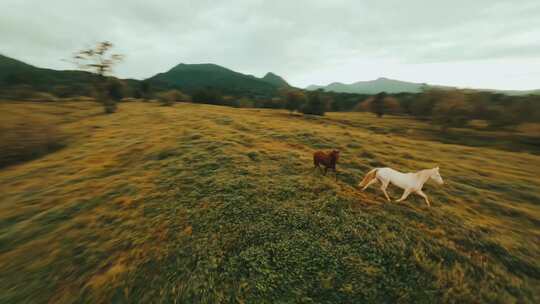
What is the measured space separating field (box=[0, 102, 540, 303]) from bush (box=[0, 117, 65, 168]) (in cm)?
502

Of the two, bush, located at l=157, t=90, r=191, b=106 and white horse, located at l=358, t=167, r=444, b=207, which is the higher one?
bush, located at l=157, t=90, r=191, b=106

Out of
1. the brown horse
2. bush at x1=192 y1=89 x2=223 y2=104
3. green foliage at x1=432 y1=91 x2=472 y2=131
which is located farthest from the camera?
bush at x1=192 y1=89 x2=223 y2=104

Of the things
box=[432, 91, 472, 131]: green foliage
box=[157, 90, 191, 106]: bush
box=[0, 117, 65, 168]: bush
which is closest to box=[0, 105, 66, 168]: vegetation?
box=[0, 117, 65, 168]: bush

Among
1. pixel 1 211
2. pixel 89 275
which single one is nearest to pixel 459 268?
pixel 89 275

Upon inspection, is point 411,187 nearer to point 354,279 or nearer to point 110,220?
point 354,279

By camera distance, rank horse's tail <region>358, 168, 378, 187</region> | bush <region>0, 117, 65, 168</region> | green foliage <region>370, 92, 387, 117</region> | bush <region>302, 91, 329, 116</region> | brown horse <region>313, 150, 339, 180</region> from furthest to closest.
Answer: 1. bush <region>302, 91, 329, 116</region>
2. green foliage <region>370, 92, 387, 117</region>
3. bush <region>0, 117, 65, 168</region>
4. brown horse <region>313, 150, 339, 180</region>
5. horse's tail <region>358, 168, 378, 187</region>

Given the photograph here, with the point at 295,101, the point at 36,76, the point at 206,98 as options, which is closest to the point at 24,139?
the point at 295,101

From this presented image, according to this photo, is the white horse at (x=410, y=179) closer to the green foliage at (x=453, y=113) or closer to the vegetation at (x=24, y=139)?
the vegetation at (x=24, y=139)

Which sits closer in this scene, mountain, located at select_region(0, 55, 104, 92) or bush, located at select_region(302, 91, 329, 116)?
bush, located at select_region(302, 91, 329, 116)

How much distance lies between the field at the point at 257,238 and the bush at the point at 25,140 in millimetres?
5016

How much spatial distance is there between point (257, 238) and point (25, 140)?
23.6 meters

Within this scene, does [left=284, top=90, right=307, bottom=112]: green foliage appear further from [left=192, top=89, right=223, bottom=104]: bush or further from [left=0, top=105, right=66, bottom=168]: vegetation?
[left=0, top=105, right=66, bottom=168]: vegetation

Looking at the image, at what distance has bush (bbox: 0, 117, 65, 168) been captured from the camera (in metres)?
15.9

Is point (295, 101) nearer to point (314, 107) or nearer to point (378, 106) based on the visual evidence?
point (314, 107)
